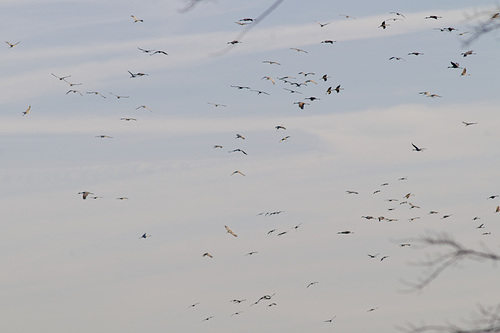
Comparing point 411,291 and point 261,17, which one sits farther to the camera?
point 411,291

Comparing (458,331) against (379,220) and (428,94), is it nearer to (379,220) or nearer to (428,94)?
(428,94)

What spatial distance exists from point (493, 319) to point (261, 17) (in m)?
5.09

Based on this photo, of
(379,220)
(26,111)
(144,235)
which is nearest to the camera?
(26,111)

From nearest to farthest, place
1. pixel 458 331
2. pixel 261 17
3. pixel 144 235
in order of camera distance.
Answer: pixel 261 17 < pixel 458 331 < pixel 144 235

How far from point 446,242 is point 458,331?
1.27m

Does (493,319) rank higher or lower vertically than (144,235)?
higher

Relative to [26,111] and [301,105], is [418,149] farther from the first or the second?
[26,111]

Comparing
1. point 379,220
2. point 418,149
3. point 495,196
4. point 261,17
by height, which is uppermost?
point 261,17

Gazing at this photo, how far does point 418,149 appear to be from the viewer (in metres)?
35.2

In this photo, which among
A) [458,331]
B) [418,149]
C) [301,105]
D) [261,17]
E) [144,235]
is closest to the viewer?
[261,17]

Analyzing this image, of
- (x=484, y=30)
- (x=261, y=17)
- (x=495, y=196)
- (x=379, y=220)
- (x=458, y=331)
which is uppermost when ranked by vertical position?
(x=261, y=17)

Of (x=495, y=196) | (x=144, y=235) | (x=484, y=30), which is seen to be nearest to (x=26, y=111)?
(x=144, y=235)

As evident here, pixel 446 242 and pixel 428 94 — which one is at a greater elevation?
pixel 446 242

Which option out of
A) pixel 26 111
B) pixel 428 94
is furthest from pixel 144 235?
pixel 428 94
